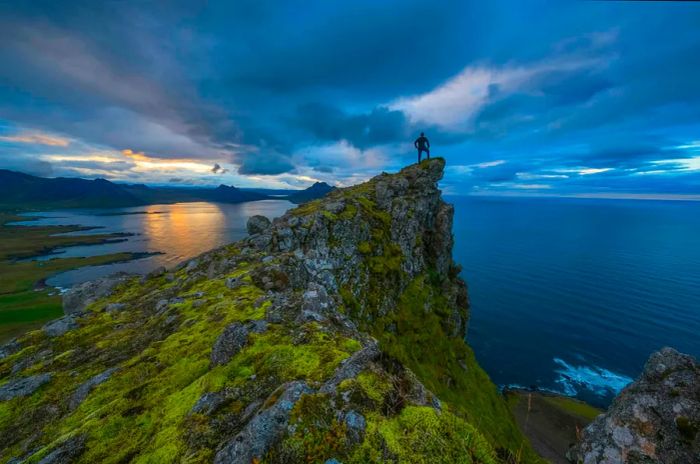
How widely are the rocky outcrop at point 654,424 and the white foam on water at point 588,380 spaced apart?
77.0m

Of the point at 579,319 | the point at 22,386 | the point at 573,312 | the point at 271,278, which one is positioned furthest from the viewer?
the point at 573,312

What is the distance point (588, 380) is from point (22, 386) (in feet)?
336

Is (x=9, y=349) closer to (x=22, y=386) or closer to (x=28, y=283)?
(x=22, y=386)

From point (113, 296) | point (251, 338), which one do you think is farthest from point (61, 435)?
point (113, 296)

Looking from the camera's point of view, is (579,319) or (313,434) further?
(579,319)

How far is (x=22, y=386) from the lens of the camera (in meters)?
10.9

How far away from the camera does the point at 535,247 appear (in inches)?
7687

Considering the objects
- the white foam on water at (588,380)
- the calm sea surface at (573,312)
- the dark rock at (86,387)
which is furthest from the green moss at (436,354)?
the white foam on water at (588,380)

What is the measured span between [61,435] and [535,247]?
231 metres

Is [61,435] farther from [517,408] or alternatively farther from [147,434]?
[517,408]

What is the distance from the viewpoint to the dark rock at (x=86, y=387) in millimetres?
9608

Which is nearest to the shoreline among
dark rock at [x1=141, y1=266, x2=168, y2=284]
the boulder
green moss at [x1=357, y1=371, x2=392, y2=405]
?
green moss at [x1=357, y1=371, x2=392, y2=405]

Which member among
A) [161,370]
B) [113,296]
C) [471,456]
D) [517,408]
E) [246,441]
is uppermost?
[246,441]

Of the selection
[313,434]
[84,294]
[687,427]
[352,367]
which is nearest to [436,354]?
[687,427]
